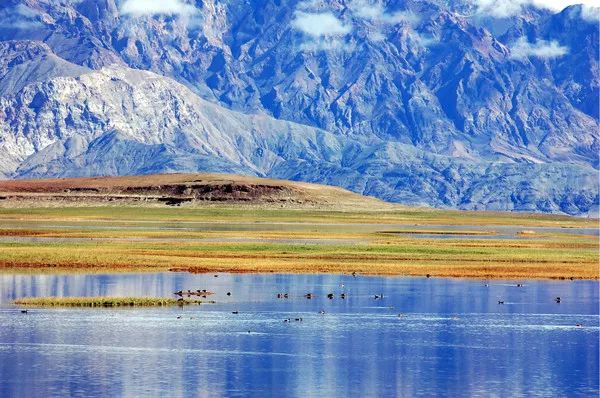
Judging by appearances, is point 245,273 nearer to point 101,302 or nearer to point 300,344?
point 101,302

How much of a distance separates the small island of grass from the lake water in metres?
1.75

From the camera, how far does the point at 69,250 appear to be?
4380 inches

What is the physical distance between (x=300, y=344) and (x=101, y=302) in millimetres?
17385

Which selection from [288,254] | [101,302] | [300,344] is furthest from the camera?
[288,254]

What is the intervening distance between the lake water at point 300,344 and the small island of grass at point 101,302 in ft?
5.74

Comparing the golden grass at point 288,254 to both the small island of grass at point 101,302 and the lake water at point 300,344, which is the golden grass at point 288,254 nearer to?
the lake water at point 300,344

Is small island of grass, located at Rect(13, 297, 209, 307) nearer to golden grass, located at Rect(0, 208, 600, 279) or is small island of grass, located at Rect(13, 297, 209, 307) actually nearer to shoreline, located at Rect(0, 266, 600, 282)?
shoreline, located at Rect(0, 266, 600, 282)

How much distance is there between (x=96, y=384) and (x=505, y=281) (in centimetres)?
5393

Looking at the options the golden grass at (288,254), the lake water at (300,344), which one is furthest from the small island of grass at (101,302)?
the golden grass at (288,254)

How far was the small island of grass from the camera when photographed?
247ft

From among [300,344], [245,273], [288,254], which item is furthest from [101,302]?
[288,254]

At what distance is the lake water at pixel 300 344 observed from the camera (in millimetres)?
53156

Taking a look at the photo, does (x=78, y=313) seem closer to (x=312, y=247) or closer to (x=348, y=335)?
(x=348, y=335)

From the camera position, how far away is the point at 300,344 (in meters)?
63.4
